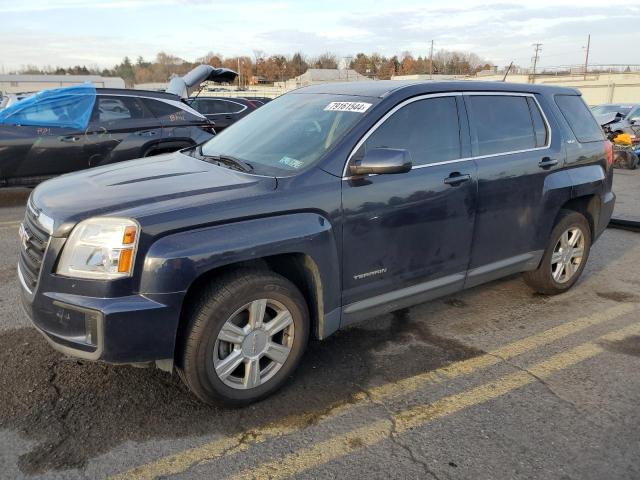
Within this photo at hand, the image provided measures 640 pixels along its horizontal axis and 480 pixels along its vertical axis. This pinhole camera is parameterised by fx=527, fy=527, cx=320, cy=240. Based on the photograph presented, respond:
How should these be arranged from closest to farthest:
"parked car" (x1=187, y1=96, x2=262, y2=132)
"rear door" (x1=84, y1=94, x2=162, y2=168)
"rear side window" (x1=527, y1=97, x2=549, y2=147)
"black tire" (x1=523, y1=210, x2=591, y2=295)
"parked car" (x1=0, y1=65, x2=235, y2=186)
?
"rear side window" (x1=527, y1=97, x2=549, y2=147), "black tire" (x1=523, y1=210, x2=591, y2=295), "parked car" (x1=0, y1=65, x2=235, y2=186), "rear door" (x1=84, y1=94, x2=162, y2=168), "parked car" (x1=187, y1=96, x2=262, y2=132)

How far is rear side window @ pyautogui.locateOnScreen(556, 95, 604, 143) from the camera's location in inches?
186

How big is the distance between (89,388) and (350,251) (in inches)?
69.4

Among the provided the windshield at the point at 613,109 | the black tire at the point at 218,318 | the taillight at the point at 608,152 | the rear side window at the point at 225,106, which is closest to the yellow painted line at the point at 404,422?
the black tire at the point at 218,318

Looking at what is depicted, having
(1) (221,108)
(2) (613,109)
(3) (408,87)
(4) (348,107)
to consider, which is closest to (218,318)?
(4) (348,107)

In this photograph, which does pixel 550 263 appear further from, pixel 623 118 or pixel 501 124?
pixel 623 118

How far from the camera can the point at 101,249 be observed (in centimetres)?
258

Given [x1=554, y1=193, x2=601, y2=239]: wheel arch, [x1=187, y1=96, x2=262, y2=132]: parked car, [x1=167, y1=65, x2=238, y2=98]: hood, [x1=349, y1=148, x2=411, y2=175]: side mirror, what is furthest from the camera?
[x1=187, y1=96, x2=262, y2=132]: parked car

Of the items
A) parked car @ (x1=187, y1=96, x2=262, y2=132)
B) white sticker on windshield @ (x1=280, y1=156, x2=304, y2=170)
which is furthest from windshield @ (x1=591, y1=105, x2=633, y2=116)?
white sticker on windshield @ (x1=280, y1=156, x2=304, y2=170)

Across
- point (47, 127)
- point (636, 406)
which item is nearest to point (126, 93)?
point (47, 127)

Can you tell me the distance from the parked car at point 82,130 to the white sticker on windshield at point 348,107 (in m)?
5.19

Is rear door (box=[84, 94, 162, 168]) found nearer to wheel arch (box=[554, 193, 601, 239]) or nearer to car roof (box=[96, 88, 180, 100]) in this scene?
car roof (box=[96, 88, 180, 100])

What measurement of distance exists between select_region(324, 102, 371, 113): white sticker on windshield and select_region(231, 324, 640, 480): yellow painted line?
Result: 6.24 ft

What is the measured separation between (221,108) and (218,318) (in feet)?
36.0

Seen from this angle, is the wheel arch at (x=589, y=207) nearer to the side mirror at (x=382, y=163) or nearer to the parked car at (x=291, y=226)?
the parked car at (x=291, y=226)
